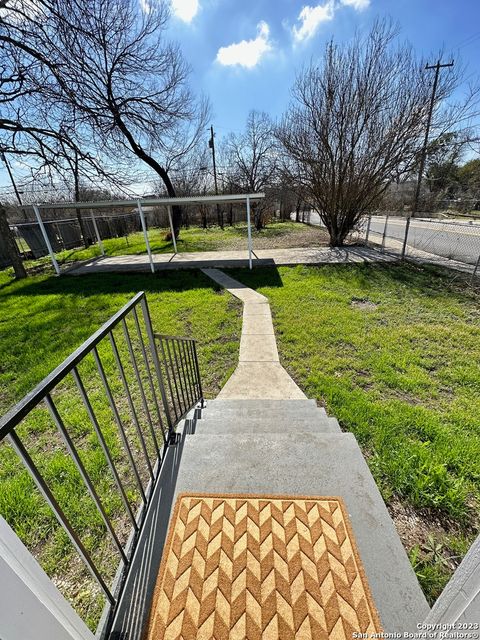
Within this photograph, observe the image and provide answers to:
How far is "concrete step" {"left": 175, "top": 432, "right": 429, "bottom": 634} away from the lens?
1.14 meters

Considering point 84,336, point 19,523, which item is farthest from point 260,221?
point 19,523

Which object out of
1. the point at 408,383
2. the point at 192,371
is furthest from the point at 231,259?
the point at 408,383

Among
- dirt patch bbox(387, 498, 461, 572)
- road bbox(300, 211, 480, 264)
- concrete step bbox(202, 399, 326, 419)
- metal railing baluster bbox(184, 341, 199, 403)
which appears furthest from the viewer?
road bbox(300, 211, 480, 264)

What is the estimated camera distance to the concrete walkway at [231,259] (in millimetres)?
9062

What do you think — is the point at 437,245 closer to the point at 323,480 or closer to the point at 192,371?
the point at 192,371

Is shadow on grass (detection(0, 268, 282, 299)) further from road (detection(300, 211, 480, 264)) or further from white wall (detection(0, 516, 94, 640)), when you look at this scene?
white wall (detection(0, 516, 94, 640))

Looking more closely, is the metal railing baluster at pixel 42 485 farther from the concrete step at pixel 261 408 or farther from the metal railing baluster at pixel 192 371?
the metal railing baluster at pixel 192 371

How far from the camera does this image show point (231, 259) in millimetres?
9945

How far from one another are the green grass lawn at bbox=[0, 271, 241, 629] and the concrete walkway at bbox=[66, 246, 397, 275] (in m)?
1.10

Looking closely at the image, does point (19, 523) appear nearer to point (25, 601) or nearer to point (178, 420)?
point (178, 420)

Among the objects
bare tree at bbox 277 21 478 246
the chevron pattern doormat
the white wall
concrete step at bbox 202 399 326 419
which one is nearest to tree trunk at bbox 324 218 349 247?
bare tree at bbox 277 21 478 246

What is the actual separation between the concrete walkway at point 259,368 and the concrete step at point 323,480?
3.78 feet

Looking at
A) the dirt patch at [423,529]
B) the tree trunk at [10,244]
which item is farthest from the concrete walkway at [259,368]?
the tree trunk at [10,244]

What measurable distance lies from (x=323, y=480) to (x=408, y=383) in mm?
2074
